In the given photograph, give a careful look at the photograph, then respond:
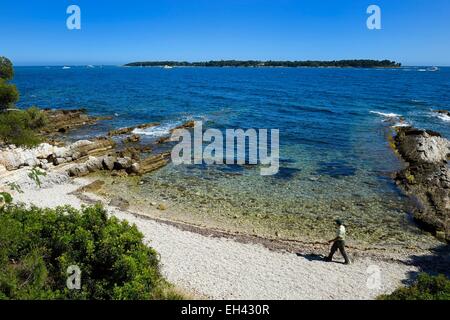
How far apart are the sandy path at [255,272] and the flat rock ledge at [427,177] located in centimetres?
684

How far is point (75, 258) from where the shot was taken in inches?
526

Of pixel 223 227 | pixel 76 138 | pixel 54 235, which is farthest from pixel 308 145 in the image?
pixel 54 235

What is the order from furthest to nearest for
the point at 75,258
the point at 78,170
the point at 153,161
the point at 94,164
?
the point at 153,161
the point at 94,164
the point at 78,170
the point at 75,258

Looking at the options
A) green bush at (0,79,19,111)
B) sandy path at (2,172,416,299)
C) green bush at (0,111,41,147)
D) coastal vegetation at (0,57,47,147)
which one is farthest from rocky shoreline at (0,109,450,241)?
sandy path at (2,172,416,299)

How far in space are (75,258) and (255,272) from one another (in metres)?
Answer: 8.01

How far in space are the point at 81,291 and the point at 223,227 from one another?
1155 centimetres

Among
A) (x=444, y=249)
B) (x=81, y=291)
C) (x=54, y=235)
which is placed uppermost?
(x=54, y=235)

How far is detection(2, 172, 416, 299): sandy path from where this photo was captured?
51.8 ft

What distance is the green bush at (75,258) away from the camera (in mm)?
12031

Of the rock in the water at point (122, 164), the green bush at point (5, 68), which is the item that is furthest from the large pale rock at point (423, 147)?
the green bush at point (5, 68)

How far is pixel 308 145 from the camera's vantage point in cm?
4275

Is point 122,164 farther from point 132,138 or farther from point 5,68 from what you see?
point 5,68

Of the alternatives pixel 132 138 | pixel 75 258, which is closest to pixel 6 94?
pixel 75 258
